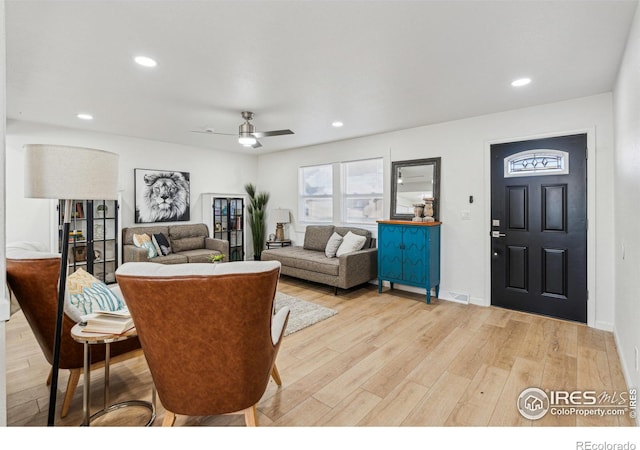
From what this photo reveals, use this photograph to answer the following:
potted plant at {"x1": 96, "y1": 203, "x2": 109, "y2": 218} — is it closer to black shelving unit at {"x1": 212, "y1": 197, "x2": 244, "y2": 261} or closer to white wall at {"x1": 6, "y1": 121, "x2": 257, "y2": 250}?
white wall at {"x1": 6, "y1": 121, "x2": 257, "y2": 250}

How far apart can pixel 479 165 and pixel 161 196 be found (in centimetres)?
496

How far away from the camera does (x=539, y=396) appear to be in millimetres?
2105

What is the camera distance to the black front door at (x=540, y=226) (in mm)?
3320

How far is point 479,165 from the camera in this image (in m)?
3.95

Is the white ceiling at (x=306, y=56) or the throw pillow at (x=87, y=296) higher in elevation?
the white ceiling at (x=306, y=56)

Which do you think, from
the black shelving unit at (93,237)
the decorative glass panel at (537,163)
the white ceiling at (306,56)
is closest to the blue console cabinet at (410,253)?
the decorative glass panel at (537,163)

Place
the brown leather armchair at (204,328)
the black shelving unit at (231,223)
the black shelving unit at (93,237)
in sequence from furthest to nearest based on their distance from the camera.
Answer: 1. the black shelving unit at (231,223)
2. the black shelving unit at (93,237)
3. the brown leather armchair at (204,328)

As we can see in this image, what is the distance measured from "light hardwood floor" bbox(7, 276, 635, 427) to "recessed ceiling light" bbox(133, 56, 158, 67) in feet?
7.82

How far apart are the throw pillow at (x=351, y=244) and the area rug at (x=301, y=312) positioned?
3.29ft

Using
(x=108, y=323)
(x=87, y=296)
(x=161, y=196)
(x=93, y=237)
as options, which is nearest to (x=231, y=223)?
(x=161, y=196)

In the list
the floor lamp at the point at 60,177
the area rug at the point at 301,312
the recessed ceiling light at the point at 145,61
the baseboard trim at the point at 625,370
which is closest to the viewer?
the floor lamp at the point at 60,177

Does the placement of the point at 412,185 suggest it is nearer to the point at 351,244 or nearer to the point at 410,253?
the point at 410,253

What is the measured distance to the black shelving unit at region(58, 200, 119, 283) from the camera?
451cm

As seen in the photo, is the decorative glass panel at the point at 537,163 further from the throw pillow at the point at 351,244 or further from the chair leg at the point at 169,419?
the chair leg at the point at 169,419
